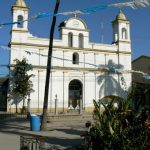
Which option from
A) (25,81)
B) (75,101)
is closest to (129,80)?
(75,101)

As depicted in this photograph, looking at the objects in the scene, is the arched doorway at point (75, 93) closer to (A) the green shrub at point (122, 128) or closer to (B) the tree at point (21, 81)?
(B) the tree at point (21, 81)

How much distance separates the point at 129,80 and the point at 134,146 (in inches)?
1374

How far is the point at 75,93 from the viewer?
42.9 metres

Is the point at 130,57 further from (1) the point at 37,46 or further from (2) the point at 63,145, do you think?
(2) the point at 63,145

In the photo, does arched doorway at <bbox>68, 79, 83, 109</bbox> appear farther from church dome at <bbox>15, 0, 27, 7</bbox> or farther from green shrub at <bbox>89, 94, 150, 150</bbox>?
green shrub at <bbox>89, 94, 150, 150</bbox>

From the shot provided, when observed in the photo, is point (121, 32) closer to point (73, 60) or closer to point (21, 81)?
point (73, 60)

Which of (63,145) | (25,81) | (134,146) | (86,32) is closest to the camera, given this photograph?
(134,146)

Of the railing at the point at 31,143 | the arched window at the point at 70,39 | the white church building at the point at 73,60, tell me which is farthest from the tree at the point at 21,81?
the railing at the point at 31,143

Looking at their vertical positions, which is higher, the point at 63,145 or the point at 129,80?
the point at 129,80

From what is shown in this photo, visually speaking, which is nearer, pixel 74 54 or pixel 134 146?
pixel 134 146

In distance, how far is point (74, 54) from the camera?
43.3 metres

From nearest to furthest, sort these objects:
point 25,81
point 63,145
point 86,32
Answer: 1. point 63,145
2. point 25,81
3. point 86,32

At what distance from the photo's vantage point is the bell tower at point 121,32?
4525 centimetres

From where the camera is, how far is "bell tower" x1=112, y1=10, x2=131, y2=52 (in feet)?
148
